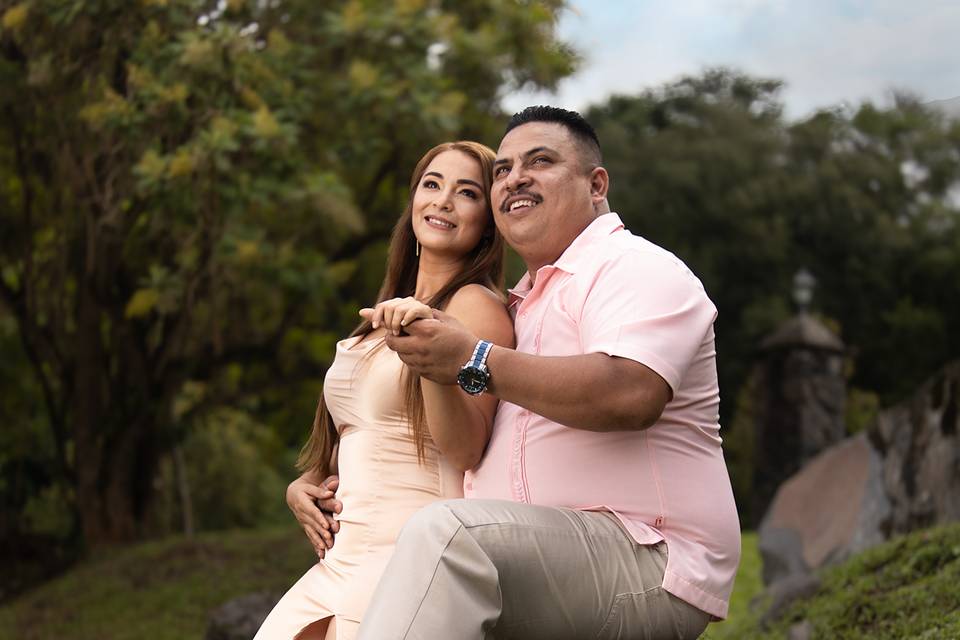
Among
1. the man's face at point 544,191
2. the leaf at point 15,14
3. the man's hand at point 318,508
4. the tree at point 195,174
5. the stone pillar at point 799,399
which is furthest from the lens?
the stone pillar at point 799,399

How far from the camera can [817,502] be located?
8492mm

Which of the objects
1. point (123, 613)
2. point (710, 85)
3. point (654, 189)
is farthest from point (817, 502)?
point (710, 85)

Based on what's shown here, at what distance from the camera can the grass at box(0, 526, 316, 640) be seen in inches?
342

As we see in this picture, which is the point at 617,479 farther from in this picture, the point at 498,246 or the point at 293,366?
the point at 293,366

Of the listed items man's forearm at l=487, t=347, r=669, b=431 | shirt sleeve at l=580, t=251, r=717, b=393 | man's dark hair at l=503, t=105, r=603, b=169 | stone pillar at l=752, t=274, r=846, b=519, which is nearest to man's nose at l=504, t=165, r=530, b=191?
man's dark hair at l=503, t=105, r=603, b=169

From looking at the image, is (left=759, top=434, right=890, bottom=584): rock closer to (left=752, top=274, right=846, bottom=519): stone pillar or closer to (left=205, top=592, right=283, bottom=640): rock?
(left=205, top=592, right=283, bottom=640): rock

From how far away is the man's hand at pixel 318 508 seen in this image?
3137mm

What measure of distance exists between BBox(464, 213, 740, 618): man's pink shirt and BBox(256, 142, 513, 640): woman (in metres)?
0.24

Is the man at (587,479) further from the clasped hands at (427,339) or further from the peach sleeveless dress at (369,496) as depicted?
the peach sleeveless dress at (369,496)

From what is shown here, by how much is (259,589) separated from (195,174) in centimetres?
336

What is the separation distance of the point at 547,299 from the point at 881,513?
16.3 feet

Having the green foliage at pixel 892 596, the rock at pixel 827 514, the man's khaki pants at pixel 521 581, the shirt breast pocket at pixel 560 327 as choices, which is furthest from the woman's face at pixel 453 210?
the rock at pixel 827 514

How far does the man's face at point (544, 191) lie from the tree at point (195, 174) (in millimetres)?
4886

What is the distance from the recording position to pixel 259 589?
360 inches
